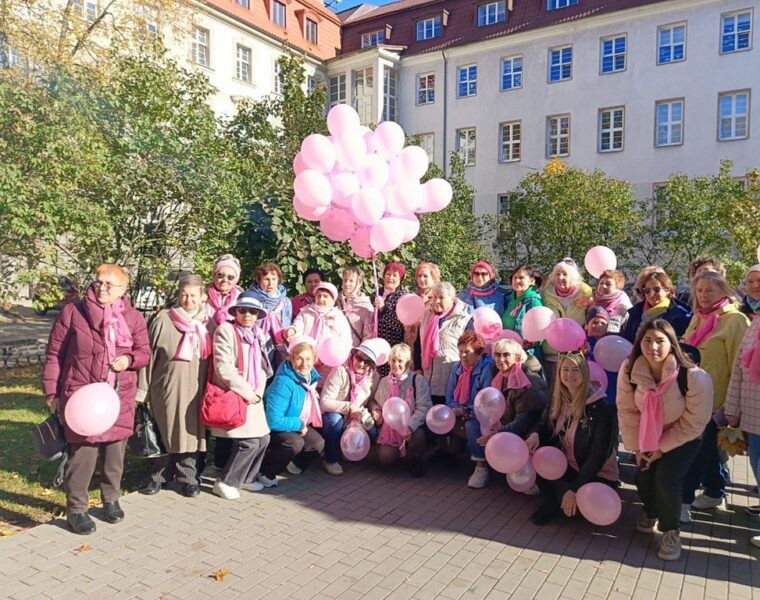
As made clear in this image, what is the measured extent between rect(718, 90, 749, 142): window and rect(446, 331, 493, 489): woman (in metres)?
22.6

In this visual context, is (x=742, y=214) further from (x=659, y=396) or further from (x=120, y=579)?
(x=120, y=579)

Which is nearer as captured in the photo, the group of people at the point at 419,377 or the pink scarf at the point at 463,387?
the group of people at the point at 419,377

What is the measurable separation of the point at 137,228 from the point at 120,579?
224 inches

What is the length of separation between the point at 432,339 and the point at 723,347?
2382mm

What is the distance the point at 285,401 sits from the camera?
5398mm

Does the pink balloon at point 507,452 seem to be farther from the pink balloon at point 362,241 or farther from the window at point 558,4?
the window at point 558,4

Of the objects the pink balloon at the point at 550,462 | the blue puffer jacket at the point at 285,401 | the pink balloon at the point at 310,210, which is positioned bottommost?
the pink balloon at the point at 550,462

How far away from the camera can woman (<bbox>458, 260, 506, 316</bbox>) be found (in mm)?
6336

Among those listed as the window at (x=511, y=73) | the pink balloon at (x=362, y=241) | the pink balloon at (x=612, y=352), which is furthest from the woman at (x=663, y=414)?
the window at (x=511, y=73)

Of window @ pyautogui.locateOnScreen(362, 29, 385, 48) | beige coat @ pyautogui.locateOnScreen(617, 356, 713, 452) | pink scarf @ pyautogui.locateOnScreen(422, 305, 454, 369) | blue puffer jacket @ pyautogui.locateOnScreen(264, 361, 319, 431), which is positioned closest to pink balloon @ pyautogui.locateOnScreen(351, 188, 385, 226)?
pink scarf @ pyautogui.locateOnScreen(422, 305, 454, 369)

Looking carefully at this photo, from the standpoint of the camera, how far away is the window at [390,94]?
30.3 m

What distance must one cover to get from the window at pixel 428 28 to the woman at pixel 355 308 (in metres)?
27.0

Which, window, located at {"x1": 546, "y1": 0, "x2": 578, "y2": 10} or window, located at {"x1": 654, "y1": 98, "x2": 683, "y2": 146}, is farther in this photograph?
window, located at {"x1": 546, "y1": 0, "x2": 578, "y2": 10}

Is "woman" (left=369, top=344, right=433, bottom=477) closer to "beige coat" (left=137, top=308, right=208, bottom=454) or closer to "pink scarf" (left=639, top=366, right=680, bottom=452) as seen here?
"beige coat" (left=137, top=308, right=208, bottom=454)
